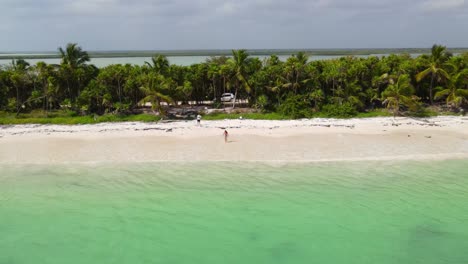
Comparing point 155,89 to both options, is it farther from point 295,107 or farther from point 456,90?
point 456,90

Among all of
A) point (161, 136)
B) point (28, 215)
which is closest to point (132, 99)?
point (161, 136)

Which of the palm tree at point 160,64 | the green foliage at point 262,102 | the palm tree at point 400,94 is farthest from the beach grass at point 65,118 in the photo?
the palm tree at point 400,94

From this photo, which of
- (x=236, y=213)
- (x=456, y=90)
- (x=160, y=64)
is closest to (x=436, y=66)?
(x=456, y=90)

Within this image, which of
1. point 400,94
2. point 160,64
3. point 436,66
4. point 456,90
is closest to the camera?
point 400,94

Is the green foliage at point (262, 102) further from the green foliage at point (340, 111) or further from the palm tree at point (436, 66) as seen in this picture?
the palm tree at point (436, 66)

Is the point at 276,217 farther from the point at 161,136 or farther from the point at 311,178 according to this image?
the point at 161,136
